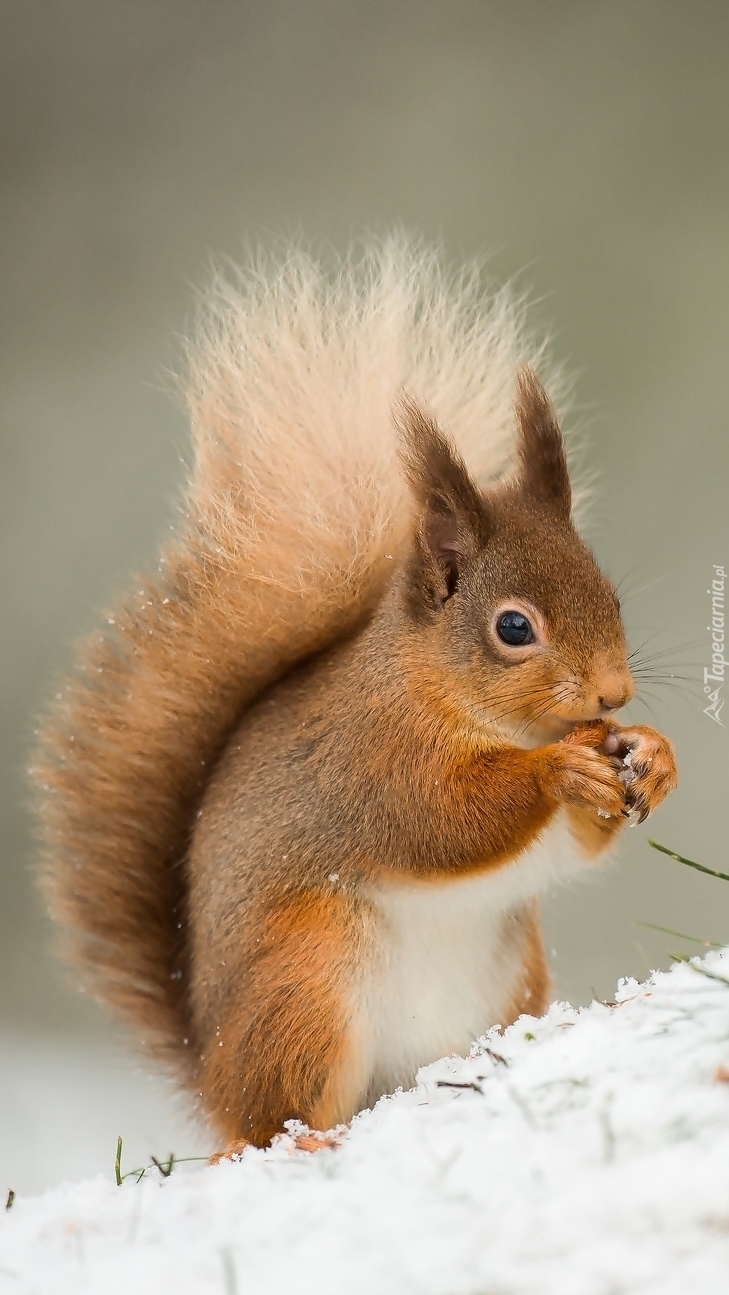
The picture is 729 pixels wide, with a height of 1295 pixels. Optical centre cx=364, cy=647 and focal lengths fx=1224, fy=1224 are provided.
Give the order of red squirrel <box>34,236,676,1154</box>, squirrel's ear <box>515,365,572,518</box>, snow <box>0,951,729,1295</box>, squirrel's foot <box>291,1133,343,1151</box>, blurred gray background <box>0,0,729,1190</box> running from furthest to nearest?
blurred gray background <box>0,0,729,1190</box>
squirrel's ear <box>515,365,572,518</box>
red squirrel <box>34,236,676,1154</box>
squirrel's foot <box>291,1133,343,1151</box>
snow <box>0,951,729,1295</box>

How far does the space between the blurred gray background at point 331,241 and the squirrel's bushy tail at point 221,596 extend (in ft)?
3.56

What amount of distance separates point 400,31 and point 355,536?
6.27ft

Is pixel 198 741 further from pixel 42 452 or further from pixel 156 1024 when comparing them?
pixel 42 452

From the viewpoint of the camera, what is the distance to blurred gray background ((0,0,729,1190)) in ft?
8.05

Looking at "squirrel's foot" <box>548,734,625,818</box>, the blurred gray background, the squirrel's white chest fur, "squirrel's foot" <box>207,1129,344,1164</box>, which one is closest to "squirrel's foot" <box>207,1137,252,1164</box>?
"squirrel's foot" <box>207,1129,344,1164</box>

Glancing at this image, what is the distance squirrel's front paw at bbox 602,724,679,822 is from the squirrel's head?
0.11 feet

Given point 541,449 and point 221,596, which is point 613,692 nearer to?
point 541,449

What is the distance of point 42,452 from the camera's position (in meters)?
3.07

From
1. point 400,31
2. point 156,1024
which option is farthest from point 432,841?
point 400,31

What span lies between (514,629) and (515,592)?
0.03 meters

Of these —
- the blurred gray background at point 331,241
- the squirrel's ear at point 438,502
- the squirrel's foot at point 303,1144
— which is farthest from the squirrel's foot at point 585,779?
the blurred gray background at point 331,241

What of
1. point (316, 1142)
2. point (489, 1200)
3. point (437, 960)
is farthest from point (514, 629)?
point (489, 1200)

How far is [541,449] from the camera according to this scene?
3.88 ft

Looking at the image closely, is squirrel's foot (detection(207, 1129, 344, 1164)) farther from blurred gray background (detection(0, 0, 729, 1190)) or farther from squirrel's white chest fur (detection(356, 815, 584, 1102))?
blurred gray background (detection(0, 0, 729, 1190))
